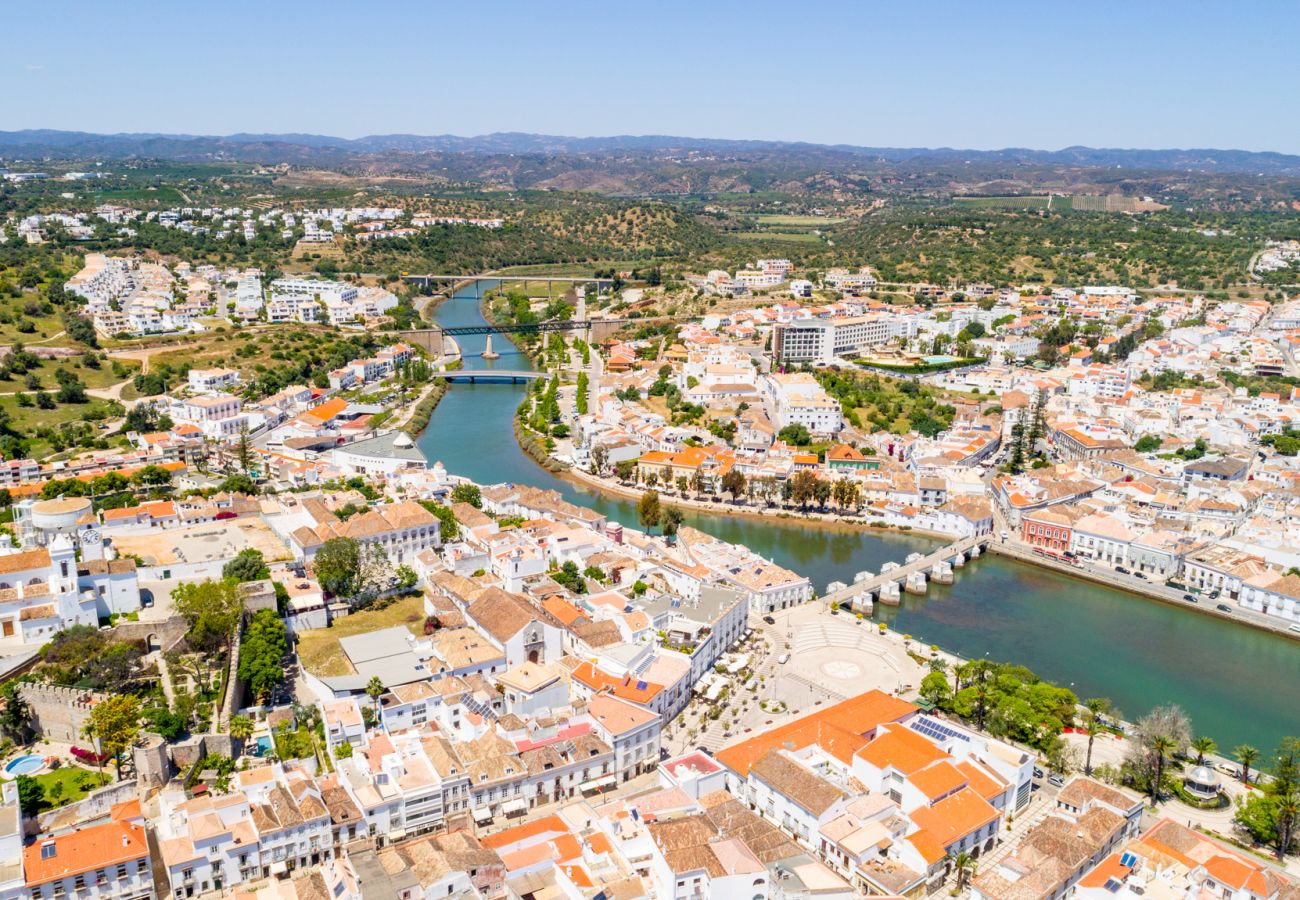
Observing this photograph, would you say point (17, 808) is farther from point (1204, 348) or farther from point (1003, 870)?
point (1204, 348)

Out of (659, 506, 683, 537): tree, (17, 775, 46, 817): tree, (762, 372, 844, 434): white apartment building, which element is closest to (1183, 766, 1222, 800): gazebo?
(659, 506, 683, 537): tree

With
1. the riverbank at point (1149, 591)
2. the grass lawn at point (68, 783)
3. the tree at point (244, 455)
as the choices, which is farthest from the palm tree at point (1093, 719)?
the tree at point (244, 455)

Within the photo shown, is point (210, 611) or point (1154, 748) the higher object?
point (210, 611)

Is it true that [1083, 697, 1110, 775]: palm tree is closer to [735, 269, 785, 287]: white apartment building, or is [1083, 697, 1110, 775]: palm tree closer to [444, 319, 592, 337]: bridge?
[444, 319, 592, 337]: bridge

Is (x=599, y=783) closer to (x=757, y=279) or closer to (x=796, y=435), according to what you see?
(x=796, y=435)

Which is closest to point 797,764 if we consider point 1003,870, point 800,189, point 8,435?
point 1003,870

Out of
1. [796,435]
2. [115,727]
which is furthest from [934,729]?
[796,435]
